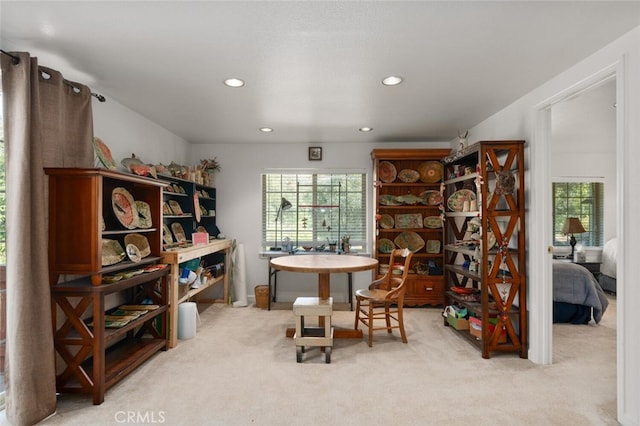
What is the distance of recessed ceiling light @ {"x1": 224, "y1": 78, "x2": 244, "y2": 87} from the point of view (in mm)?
2649

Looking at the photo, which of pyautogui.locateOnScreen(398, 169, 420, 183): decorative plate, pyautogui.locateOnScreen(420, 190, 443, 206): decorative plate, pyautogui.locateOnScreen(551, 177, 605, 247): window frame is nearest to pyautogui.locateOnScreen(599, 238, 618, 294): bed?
pyautogui.locateOnScreen(551, 177, 605, 247): window frame

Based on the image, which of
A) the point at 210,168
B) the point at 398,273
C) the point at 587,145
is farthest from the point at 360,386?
the point at 587,145

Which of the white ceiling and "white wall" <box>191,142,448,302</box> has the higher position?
the white ceiling

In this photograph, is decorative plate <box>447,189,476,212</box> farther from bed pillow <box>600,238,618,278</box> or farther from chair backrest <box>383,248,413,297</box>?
bed pillow <box>600,238,618,278</box>

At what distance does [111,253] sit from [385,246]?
3261 millimetres

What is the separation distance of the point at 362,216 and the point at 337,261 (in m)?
1.73

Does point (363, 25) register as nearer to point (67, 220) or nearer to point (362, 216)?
point (67, 220)

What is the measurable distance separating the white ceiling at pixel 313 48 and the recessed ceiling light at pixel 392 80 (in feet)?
0.21

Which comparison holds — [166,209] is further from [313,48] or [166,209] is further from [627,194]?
[627,194]

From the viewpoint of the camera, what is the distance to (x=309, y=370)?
2.70 meters

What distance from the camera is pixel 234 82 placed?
2689 mm

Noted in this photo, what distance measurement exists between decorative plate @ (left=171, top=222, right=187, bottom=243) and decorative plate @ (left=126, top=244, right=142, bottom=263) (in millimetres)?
1138

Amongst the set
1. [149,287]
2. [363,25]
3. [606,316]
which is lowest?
[606,316]

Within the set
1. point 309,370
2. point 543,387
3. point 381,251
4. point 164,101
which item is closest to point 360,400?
point 309,370
